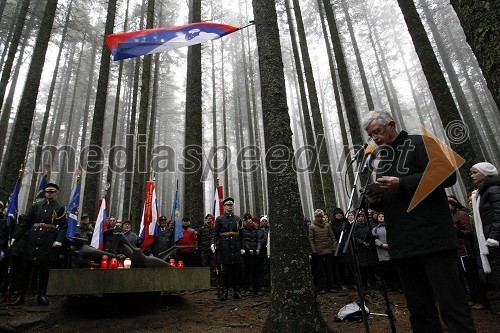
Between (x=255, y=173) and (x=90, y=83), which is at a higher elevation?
(x=90, y=83)

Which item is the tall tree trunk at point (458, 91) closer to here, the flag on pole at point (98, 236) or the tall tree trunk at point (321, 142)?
the tall tree trunk at point (321, 142)

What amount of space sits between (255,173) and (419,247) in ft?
55.7

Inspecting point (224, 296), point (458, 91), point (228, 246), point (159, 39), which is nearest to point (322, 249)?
point (228, 246)

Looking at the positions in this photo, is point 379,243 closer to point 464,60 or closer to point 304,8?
point 304,8

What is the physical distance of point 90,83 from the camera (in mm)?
24547

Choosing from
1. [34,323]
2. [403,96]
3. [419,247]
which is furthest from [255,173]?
[403,96]

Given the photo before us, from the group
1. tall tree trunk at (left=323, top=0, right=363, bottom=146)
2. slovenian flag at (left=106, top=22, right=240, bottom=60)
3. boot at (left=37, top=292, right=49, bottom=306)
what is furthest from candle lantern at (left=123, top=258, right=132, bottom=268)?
tall tree trunk at (left=323, top=0, right=363, bottom=146)

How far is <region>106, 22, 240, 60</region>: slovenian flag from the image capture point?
8.12m

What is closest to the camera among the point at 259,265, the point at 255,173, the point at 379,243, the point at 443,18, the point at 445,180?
the point at 445,180

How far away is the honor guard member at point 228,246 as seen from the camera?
7825mm

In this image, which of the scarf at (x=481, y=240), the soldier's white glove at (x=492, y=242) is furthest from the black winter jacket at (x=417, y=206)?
the scarf at (x=481, y=240)

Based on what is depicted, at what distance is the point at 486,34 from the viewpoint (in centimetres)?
247

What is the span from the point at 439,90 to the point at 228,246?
650cm

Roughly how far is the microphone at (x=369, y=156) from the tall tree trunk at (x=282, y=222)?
5.12ft
